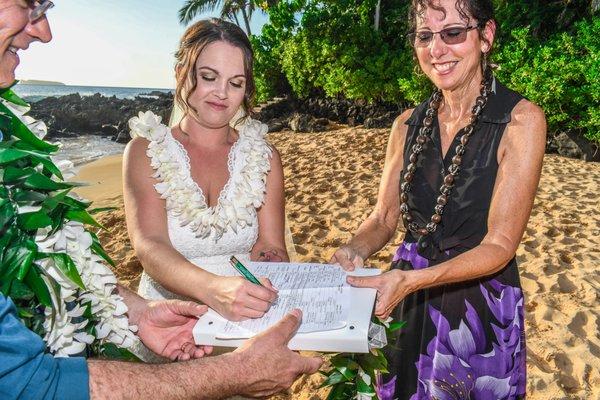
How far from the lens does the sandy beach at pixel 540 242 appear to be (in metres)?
3.34

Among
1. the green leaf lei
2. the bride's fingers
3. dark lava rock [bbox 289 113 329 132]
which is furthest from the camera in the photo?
dark lava rock [bbox 289 113 329 132]

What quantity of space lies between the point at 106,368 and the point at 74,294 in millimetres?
294

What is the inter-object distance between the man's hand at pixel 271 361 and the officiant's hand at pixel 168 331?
44 cm

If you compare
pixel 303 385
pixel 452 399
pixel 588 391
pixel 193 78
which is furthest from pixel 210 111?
pixel 588 391

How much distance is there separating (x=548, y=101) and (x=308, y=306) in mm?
10810

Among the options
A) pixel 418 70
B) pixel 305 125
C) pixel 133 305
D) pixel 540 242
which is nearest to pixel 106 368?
pixel 133 305

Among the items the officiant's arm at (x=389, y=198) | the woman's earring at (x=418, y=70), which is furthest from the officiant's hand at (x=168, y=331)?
the woman's earring at (x=418, y=70)

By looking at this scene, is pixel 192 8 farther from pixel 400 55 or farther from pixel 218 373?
pixel 218 373

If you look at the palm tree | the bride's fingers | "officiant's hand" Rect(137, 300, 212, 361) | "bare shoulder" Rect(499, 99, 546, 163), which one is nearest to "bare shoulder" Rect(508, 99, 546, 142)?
"bare shoulder" Rect(499, 99, 546, 163)

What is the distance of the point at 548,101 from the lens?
10.6 m

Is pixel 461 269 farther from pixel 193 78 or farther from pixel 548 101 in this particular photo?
pixel 548 101

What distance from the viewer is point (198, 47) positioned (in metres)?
2.34

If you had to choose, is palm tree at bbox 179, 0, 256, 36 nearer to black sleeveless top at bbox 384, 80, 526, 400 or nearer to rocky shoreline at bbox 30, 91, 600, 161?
rocky shoreline at bbox 30, 91, 600, 161

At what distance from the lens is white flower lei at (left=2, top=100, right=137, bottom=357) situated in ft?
3.91
